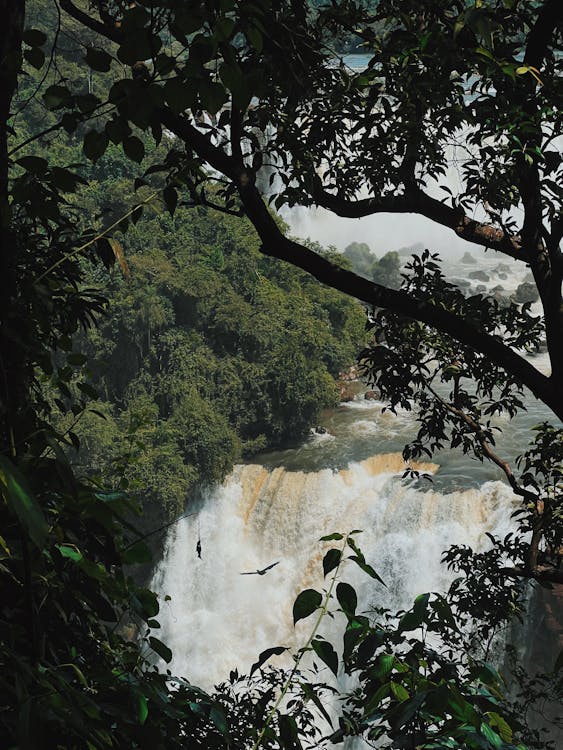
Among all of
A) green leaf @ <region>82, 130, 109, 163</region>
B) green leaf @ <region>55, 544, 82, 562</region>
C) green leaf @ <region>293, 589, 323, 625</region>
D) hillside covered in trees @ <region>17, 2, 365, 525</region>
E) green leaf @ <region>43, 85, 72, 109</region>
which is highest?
hillside covered in trees @ <region>17, 2, 365, 525</region>

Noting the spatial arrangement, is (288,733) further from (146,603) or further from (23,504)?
(23,504)

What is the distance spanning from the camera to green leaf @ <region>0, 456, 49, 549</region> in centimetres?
39

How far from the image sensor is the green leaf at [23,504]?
1.27 ft

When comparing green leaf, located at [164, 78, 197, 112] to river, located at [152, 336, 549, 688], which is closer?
green leaf, located at [164, 78, 197, 112]

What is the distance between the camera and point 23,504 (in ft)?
1.28

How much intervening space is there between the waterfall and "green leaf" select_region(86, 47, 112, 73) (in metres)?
8.93

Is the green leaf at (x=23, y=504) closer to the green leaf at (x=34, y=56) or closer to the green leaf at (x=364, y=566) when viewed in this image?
the green leaf at (x=364, y=566)

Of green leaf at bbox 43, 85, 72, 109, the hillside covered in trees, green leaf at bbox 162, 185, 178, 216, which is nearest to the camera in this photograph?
green leaf at bbox 43, 85, 72, 109

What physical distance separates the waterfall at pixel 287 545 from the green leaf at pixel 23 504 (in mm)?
9107

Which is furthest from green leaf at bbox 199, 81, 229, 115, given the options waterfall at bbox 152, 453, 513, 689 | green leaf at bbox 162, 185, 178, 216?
waterfall at bbox 152, 453, 513, 689

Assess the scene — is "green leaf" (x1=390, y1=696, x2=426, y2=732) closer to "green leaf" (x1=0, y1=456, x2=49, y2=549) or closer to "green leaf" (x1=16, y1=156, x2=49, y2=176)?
"green leaf" (x1=0, y1=456, x2=49, y2=549)

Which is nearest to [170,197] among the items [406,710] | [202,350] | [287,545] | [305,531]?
[406,710]

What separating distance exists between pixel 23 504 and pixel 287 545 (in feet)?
35.8

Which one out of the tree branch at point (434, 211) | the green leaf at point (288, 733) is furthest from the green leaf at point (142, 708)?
the tree branch at point (434, 211)
